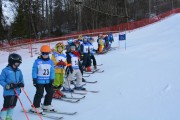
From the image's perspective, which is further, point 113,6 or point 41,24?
point 113,6

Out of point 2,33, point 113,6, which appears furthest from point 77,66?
point 113,6

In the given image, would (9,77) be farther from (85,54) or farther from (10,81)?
(85,54)

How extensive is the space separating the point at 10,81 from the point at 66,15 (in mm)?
53842

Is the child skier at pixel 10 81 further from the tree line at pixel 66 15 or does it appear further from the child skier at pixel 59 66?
the tree line at pixel 66 15

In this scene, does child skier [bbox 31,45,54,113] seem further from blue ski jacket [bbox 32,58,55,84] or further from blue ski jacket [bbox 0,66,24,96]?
blue ski jacket [bbox 0,66,24,96]

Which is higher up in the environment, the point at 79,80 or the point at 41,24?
the point at 41,24

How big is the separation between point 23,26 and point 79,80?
3727 centimetres

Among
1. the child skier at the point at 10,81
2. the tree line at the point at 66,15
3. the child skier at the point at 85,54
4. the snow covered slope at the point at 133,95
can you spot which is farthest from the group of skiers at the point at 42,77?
the tree line at the point at 66,15

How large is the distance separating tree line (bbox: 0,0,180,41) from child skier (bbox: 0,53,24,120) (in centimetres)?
2895

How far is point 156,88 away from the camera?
31.8 ft

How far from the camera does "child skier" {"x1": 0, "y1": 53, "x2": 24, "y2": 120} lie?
23.0 ft

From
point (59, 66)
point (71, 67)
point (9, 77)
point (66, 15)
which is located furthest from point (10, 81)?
point (66, 15)

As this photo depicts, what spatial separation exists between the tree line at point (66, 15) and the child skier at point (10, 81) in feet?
95.0

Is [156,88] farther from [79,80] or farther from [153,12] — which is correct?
[153,12]
